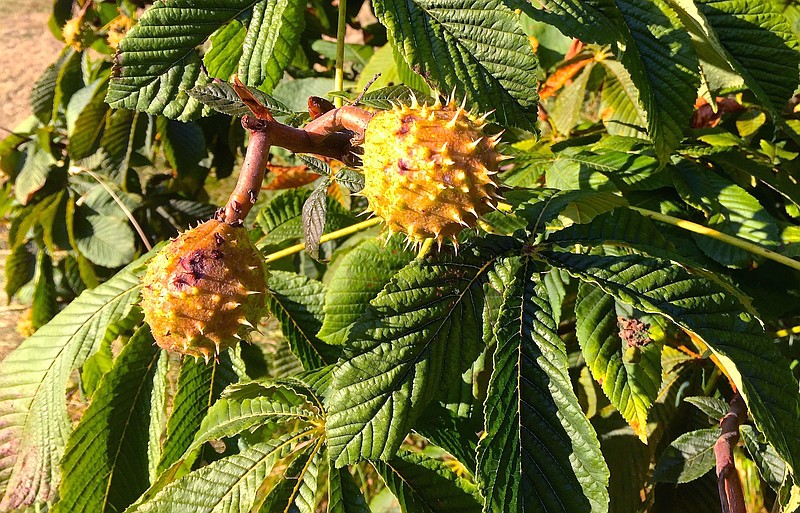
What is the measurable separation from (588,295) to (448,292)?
343 mm

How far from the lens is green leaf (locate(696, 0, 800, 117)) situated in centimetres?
141

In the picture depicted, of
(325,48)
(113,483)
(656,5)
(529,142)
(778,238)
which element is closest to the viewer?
(656,5)

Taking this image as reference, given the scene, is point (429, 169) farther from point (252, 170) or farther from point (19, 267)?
point (19, 267)

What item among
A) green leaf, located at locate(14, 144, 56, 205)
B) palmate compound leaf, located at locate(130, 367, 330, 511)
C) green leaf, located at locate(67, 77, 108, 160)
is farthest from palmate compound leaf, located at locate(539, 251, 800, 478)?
green leaf, located at locate(14, 144, 56, 205)

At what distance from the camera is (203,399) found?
4.83ft

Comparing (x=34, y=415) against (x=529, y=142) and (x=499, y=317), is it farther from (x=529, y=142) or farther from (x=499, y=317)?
(x=529, y=142)

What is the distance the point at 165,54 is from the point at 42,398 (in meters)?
0.82

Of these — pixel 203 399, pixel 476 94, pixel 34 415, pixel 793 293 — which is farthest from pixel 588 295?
pixel 34 415

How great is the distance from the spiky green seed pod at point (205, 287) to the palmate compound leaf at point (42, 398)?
507 mm

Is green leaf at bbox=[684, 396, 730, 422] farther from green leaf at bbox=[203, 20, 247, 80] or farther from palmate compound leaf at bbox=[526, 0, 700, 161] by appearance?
green leaf at bbox=[203, 20, 247, 80]

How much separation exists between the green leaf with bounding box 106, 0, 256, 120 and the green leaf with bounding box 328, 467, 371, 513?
0.73 meters

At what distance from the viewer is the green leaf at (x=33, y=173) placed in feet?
8.64

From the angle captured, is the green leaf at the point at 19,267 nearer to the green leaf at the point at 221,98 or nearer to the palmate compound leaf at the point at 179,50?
the palmate compound leaf at the point at 179,50

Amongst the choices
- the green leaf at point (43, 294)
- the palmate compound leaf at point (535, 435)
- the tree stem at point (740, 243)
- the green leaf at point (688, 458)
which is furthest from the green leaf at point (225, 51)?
the green leaf at point (43, 294)
